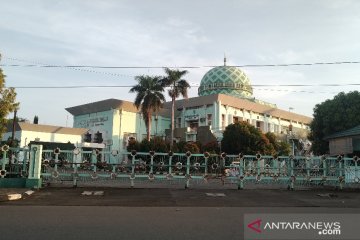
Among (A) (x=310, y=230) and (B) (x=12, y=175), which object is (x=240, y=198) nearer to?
(A) (x=310, y=230)

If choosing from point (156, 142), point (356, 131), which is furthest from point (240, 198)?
point (156, 142)

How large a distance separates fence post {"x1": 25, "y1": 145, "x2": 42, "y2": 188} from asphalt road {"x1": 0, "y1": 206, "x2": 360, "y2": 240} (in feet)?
16.3

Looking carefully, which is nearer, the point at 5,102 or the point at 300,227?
the point at 300,227

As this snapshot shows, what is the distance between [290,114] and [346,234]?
78.8 m

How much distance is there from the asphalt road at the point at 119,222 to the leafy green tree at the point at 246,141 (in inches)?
1482

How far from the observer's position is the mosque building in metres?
63.8

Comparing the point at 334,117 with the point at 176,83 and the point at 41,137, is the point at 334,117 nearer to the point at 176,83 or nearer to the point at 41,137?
the point at 176,83

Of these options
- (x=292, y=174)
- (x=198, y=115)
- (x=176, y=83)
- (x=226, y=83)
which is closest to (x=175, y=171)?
(x=292, y=174)

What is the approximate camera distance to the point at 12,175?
52.7 ft

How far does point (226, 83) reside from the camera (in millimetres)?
73312

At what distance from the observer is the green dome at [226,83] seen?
2884 inches

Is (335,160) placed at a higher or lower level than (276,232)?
higher

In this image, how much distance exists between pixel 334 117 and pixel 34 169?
36586 mm

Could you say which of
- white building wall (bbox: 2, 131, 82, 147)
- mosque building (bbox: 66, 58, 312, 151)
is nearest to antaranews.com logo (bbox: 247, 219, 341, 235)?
white building wall (bbox: 2, 131, 82, 147)
